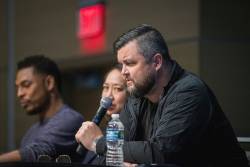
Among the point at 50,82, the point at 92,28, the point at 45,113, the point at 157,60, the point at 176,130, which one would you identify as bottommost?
Result: the point at 45,113

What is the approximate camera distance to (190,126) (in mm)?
2252

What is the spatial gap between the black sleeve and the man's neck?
16 cm

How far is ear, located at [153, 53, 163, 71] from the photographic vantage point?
97.4 inches

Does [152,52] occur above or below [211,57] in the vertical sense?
above

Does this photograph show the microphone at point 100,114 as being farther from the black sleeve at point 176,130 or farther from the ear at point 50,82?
the ear at point 50,82

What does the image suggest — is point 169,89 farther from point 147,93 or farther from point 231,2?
point 231,2

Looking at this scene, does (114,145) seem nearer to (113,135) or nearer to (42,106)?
(113,135)

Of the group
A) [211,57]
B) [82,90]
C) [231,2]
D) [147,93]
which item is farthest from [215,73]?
[82,90]

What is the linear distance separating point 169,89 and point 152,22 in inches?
68.3

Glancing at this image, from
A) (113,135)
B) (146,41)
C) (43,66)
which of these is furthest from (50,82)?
(113,135)

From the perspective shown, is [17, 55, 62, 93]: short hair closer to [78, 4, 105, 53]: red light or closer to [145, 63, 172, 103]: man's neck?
[78, 4, 105, 53]: red light

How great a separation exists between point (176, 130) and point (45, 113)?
1.51m

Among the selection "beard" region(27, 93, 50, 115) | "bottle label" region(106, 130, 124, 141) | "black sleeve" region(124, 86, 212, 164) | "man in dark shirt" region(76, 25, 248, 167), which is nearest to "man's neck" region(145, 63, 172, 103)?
"man in dark shirt" region(76, 25, 248, 167)

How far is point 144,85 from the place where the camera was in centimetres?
244
